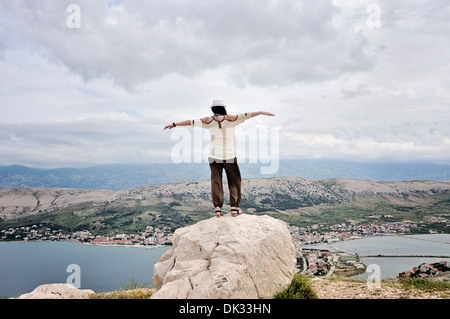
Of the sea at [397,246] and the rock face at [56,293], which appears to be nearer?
the rock face at [56,293]

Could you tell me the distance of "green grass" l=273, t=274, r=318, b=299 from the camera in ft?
26.8

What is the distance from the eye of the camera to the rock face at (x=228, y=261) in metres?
7.17

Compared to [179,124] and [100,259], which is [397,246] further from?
[179,124]

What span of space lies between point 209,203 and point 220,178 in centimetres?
12651

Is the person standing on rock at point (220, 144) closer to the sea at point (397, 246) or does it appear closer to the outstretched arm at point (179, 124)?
the outstretched arm at point (179, 124)

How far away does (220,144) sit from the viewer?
383 inches

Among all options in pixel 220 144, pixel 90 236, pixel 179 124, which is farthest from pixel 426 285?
pixel 90 236

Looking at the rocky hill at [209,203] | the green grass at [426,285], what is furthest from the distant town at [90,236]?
the green grass at [426,285]

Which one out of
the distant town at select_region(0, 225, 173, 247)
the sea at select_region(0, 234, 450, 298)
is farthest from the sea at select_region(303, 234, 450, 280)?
the distant town at select_region(0, 225, 173, 247)

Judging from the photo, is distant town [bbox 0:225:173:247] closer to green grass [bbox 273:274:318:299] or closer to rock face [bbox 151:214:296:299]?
rock face [bbox 151:214:296:299]

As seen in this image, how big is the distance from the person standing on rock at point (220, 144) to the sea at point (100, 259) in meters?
36.0

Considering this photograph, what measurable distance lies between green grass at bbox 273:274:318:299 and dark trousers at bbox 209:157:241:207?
9.80ft
